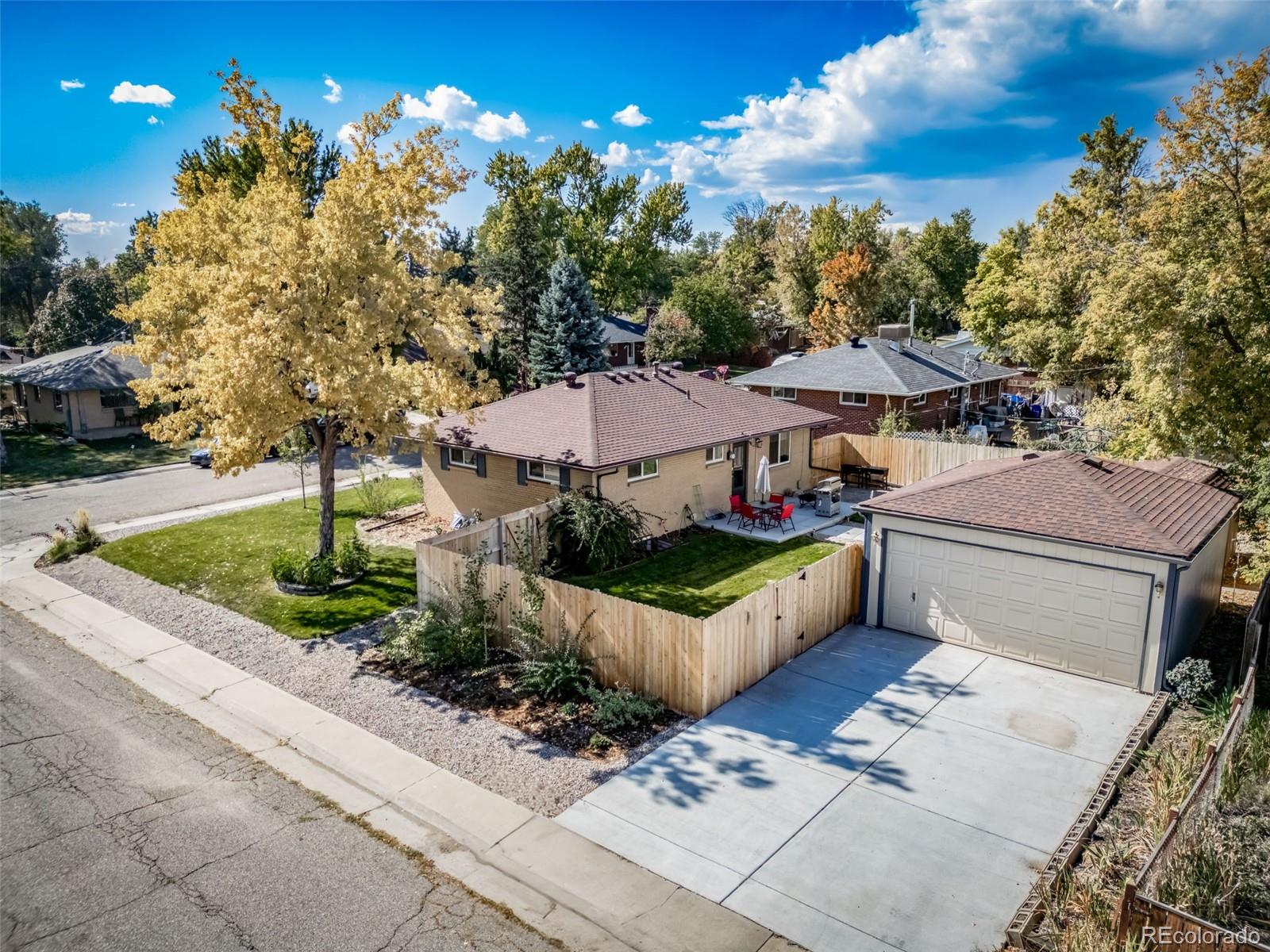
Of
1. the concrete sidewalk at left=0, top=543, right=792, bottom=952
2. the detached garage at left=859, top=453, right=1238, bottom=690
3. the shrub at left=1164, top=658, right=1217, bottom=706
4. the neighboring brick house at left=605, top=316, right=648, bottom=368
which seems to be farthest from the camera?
the neighboring brick house at left=605, top=316, right=648, bottom=368

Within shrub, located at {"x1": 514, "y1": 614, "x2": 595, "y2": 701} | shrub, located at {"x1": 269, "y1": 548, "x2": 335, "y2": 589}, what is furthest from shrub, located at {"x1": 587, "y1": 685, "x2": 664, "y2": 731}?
shrub, located at {"x1": 269, "y1": 548, "x2": 335, "y2": 589}

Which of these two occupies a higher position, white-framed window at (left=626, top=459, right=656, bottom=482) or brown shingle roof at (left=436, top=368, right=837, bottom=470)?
brown shingle roof at (left=436, top=368, right=837, bottom=470)

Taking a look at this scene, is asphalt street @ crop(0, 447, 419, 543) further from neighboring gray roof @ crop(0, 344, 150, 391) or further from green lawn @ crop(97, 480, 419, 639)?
neighboring gray roof @ crop(0, 344, 150, 391)

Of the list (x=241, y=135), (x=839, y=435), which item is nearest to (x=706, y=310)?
(x=839, y=435)

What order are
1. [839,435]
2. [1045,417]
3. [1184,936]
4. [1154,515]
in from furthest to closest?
1. [1045,417]
2. [839,435]
3. [1154,515]
4. [1184,936]

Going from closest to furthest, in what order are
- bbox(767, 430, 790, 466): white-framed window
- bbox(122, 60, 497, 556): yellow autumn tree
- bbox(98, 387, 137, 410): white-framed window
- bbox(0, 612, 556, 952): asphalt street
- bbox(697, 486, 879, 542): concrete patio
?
bbox(0, 612, 556, 952): asphalt street → bbox(122, 60, 497, 556): yellow autumn tree → bbox(697, 486, 879, 542): concrete patio → bbox(767, 430, 790, 466): white-framed window → bbox(98, 387, 137, 410): white-framed window

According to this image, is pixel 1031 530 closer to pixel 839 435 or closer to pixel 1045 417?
pixel 839 435

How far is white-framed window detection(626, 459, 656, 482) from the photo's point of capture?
1920 cm

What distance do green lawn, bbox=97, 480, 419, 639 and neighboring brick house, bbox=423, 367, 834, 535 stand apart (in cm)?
306

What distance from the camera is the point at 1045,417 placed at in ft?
120

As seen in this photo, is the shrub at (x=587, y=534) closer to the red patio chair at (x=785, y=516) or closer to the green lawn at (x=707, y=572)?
the green lawn at (x=707, y=572)

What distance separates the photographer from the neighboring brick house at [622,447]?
62.4 feet

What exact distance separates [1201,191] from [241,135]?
19090 millimetres

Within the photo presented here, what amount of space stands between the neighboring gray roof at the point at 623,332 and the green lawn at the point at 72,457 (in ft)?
89.8
